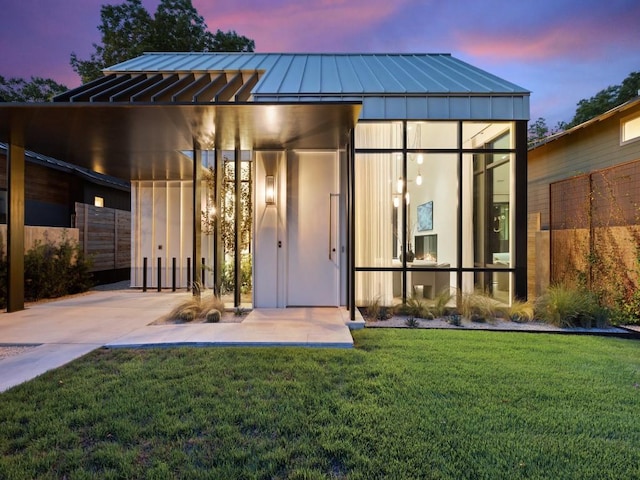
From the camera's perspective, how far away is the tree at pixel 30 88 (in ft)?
66.3

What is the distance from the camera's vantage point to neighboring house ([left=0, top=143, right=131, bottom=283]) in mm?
8297

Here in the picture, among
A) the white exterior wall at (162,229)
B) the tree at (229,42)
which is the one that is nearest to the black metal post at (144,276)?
the white exterior wall at (162,229)

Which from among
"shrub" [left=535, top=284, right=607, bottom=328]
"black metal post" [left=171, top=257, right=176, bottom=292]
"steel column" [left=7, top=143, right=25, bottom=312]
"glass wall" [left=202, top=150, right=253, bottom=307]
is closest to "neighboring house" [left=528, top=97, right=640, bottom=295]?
"shrub" [left=535, top=284, right=607, bottom=328]

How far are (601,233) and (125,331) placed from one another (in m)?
7.49

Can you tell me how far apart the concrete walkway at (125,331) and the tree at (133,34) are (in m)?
17.7

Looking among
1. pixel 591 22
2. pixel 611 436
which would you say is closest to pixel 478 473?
pixel 611 436

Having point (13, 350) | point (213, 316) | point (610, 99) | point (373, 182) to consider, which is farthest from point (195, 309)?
point (610, 99)

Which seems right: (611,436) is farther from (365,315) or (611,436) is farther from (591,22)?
(591,22)

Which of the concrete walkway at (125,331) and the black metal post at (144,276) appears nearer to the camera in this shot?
the concrete walkway at (125,331)

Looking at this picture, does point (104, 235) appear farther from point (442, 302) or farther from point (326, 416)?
point (326, 416)

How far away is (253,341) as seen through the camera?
3.99 m

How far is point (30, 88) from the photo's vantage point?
67.1ft

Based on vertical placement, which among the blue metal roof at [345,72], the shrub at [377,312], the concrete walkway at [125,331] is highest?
the blue metal roof at [345,72]

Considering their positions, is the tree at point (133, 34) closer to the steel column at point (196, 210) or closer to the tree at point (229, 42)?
the tree at point (229, 42)
